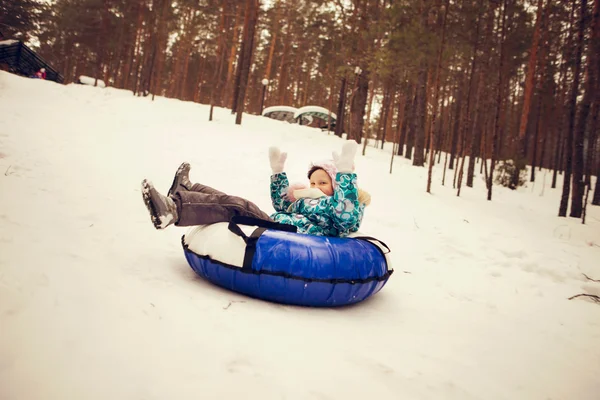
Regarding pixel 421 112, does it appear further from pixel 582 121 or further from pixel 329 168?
pixel 329 168

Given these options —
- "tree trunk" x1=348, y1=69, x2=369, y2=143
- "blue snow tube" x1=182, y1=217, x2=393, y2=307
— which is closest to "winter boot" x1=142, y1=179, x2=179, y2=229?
"blue snow tube" x1=182, y1=217, x2=393, y2=307

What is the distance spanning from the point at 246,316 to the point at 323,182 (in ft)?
5.23

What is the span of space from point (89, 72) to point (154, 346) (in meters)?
36.7

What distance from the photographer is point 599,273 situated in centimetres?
438

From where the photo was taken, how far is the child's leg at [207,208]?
267 centimetres

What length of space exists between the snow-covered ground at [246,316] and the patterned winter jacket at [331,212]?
2.39 ft

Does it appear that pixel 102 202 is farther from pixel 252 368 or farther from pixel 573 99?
pixel 573 99

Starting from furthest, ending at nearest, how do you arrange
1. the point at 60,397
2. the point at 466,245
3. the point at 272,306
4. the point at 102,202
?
the point at 466,245 < the point at 102,202 < the point at 272,306 < the point at 60,397

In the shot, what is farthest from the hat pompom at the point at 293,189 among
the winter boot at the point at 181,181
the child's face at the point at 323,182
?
the winter boot at the point at 181,181

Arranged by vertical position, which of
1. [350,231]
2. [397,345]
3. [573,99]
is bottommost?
[397,345]

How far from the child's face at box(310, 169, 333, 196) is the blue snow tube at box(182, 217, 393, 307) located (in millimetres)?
695

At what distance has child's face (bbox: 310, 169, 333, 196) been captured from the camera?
127 inches

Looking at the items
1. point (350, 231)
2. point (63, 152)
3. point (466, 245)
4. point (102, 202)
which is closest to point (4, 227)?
point (102, 202)

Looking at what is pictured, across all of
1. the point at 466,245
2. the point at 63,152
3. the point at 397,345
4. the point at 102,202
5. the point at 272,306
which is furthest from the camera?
the point at 63,152
